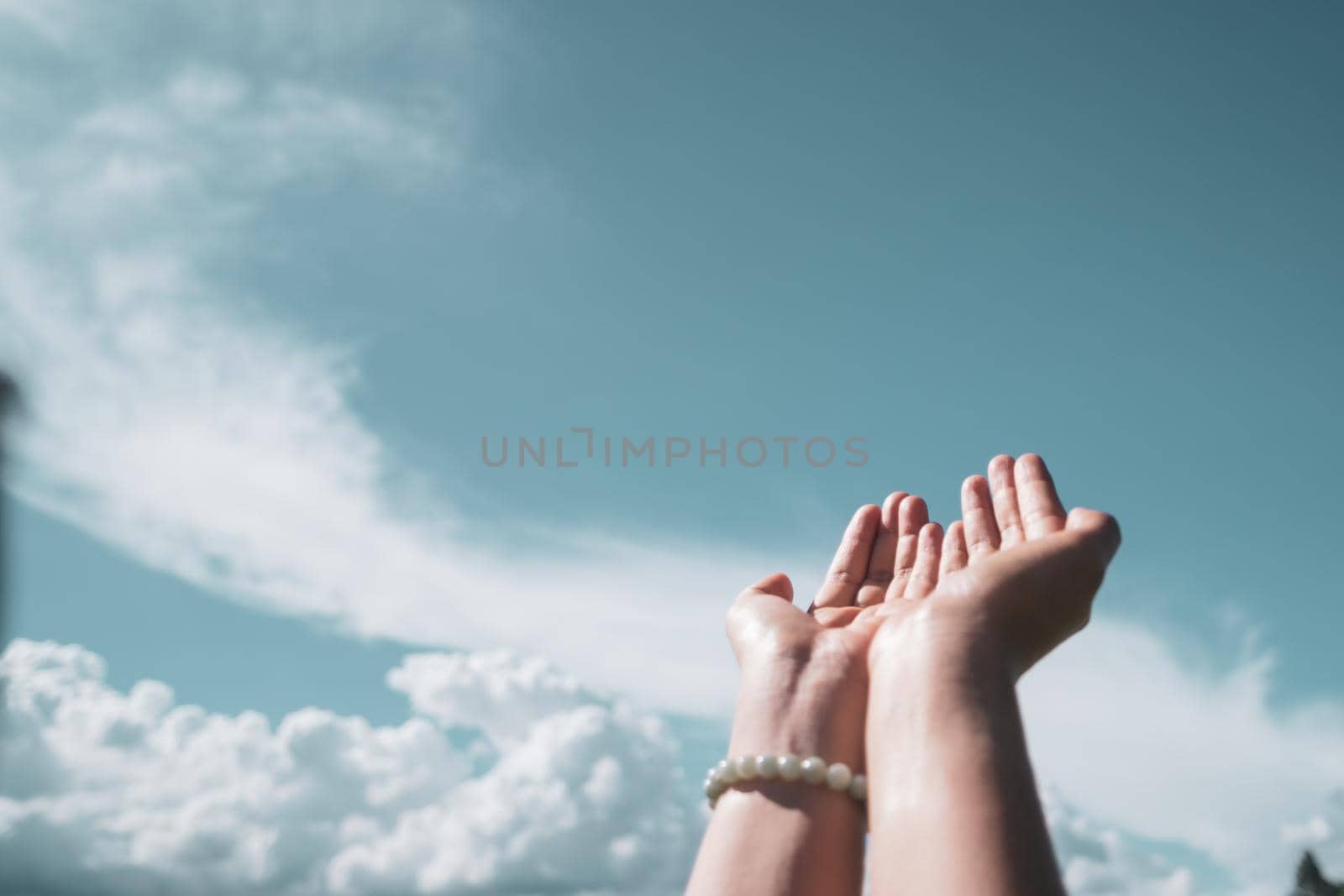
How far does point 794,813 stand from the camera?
135 inches

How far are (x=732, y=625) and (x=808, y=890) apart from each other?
6.15 feet

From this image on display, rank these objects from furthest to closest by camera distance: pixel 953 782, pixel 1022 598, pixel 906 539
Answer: pixel 906 539, pixel 1022 598, pixel 953 782

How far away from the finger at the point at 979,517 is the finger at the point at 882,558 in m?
0.61

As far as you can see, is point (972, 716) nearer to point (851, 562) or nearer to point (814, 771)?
point (814, 771)

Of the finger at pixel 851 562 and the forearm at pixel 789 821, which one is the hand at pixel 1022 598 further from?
the finger at pixel 851 562

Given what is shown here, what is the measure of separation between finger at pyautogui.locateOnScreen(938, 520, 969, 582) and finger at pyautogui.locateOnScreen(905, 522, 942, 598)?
0.18 feet

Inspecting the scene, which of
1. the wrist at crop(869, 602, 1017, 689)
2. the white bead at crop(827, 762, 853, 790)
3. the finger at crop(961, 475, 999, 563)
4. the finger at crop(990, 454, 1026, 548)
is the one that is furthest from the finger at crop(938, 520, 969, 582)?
the white bead at crop(827, 762, 853, 790)

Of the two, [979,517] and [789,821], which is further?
[979,517]

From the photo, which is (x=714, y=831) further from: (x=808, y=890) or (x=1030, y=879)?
(x=1030, y=879)

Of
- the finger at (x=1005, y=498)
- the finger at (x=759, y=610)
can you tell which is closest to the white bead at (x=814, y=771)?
the finger at (x=759, y=610)

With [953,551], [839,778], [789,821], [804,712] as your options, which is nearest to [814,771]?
[839,778]

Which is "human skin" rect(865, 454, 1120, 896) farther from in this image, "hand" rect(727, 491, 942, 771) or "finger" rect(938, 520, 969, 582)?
"finger" rect(938, 520, 969, 582)

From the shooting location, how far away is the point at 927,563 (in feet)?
18.5

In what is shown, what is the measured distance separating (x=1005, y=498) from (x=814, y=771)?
2676 millimetres
